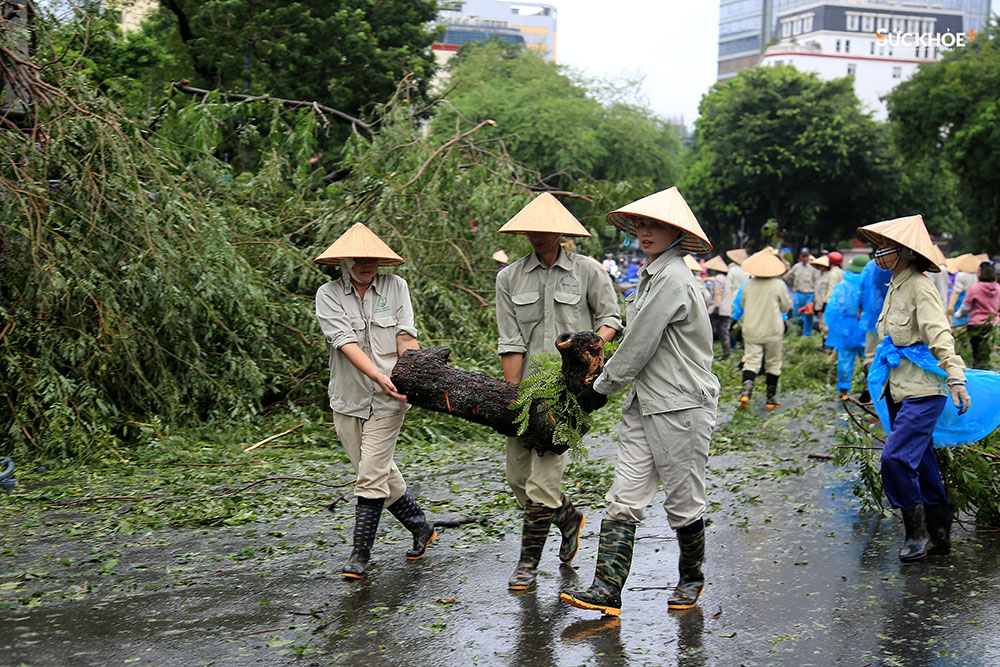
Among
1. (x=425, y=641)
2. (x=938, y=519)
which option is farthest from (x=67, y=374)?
(x=938, y=519)

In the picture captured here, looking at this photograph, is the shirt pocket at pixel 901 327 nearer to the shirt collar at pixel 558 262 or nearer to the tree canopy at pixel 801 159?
the shirt collar at pixel 558 262

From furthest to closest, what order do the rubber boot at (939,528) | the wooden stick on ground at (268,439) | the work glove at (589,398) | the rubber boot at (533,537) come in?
1. the wooden stick on ground at (268,439)
2. the rubber boot at (939,528)
3. the rubber boot at (533,537)
4. the work glove at (589,398)

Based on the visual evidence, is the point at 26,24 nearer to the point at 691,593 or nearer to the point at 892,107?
the point at 691,593

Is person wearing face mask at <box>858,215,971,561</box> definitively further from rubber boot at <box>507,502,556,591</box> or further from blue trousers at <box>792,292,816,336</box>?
blue trousers at <box>792,292,816,336</box>

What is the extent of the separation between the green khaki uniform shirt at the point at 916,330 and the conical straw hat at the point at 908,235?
145mm

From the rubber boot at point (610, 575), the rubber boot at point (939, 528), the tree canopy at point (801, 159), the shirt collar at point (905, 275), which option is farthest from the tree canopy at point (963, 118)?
the rubber boot at point (610, 575)

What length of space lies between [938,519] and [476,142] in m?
7.60

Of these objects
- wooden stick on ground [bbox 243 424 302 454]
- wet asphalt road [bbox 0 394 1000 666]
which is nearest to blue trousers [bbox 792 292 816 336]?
wooden stick on ground [bbox 243 424 302 454]

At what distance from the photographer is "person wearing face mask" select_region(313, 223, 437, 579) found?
18.3 feet

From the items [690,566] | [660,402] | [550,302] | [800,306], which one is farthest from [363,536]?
[800,306]

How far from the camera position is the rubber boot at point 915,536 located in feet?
18.5

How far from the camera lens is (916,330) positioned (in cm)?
577

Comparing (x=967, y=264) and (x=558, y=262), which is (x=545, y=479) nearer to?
(x=558, y=262)

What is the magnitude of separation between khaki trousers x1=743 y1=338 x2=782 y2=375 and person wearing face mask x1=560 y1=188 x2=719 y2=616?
7319 mm
